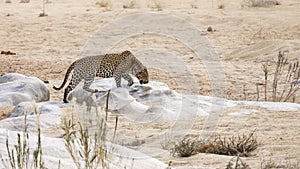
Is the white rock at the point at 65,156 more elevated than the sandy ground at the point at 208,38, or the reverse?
the white rock at the point at 65,156

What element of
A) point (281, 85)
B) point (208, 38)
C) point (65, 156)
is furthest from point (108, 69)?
→ point (208, 38)

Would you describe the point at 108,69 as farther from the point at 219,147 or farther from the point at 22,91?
the point at 219,147

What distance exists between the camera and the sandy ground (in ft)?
24.2

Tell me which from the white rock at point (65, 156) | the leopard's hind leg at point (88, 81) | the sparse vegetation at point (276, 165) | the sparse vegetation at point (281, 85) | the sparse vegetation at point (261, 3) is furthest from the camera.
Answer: the sparse vegetation at point (261, 3)

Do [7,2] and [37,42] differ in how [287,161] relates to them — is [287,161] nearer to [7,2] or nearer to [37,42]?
[37,42]

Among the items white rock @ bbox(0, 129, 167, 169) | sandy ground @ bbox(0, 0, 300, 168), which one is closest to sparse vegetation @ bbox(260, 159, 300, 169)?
sandy ground @ bbox(0, 0, 300, 168)

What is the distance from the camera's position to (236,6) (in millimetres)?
23859

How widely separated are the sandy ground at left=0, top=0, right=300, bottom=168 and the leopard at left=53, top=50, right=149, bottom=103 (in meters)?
0.55

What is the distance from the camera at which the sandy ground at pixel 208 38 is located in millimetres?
7366

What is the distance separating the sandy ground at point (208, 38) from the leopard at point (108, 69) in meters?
0.55

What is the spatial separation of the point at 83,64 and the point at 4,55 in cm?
568

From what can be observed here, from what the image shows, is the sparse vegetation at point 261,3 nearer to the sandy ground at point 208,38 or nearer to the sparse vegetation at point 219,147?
the sandy ground at point 208,38

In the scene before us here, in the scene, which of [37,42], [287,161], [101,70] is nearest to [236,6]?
[37,42]

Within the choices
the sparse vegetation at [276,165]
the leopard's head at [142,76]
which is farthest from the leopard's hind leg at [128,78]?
the sparse vegetation at [276,165]
